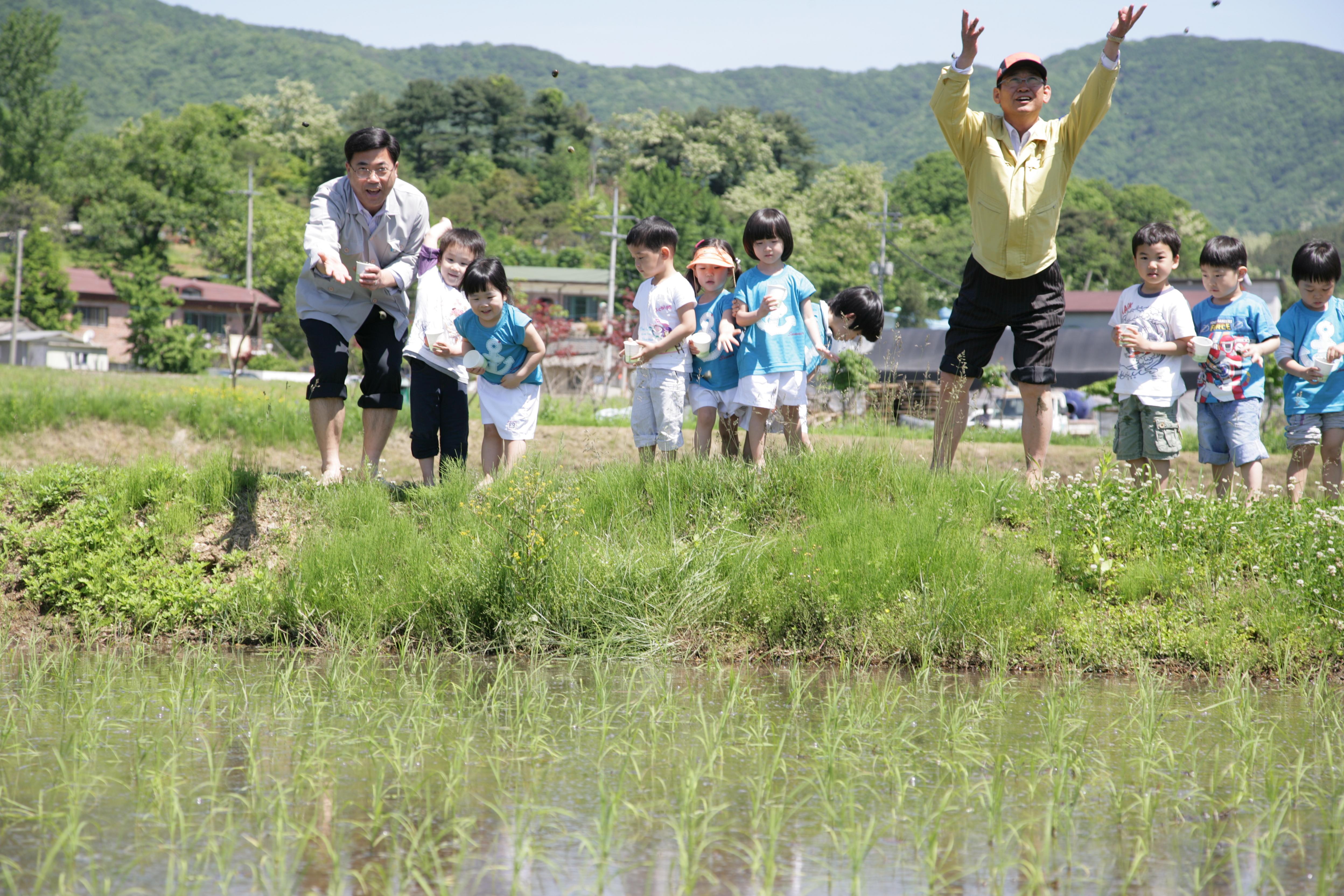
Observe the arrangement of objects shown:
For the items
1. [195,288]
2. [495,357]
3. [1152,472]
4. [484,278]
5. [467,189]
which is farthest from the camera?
[467,189]

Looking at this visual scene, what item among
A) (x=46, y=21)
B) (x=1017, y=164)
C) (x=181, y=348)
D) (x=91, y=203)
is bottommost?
(x=181, y=348)

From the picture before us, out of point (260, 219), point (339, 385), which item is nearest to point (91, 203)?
point (260, 219)

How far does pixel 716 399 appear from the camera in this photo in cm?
630

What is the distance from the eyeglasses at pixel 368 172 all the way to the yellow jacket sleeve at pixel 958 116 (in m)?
2.72

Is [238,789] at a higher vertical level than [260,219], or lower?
lower

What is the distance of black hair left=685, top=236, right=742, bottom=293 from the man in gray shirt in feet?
5.19

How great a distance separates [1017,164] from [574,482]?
264 cm

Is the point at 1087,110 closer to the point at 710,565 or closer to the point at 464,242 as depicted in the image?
the point at 710,565

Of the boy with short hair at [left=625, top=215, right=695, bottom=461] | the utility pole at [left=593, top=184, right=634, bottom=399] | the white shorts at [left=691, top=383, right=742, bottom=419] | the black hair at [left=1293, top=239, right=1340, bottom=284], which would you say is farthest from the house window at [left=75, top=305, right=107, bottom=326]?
the black hair at [left=1293, top=239, right=1340, bottom=284]

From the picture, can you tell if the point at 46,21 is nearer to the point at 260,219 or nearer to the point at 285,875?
the point at 260,219

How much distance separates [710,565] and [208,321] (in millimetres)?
59835

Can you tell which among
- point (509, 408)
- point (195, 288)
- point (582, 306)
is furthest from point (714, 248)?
point (582, 306)

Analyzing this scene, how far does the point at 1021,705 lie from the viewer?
379cm

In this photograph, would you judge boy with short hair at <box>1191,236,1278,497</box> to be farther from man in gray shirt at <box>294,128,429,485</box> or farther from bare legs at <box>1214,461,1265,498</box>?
man in gray shirt at <box>294,128,429,485</box>
